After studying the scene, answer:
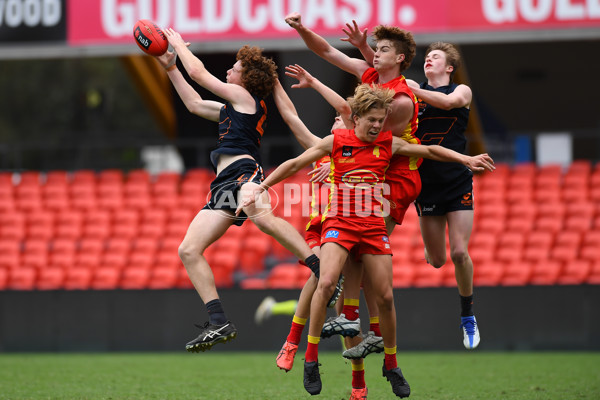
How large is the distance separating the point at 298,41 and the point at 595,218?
201 inches

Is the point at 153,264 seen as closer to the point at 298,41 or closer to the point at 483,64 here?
the point at 298,41

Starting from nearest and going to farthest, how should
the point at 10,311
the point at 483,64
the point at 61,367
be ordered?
the point at 61,367 < the point at 10,311 < the point at 483,64

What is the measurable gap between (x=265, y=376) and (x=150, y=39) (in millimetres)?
3753

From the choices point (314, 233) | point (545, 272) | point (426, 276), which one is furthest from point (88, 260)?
point (314, 233)

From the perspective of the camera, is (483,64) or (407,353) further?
(483,64)

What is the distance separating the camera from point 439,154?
6.31 metres

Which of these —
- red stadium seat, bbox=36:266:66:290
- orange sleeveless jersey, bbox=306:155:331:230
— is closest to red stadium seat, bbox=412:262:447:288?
red stadium seat, bbox=36:266:66:290

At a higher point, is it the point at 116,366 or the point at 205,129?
the point at 205,129

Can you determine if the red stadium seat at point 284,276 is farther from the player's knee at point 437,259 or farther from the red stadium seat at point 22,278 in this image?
the player's knee at point 437,259

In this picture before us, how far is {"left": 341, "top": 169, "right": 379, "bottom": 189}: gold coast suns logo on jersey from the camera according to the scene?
6086mm

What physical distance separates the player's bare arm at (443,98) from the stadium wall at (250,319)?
200 inches

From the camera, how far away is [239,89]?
6.52m

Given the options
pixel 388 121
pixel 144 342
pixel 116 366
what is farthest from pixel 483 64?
pixel 388 121

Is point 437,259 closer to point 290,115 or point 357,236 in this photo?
point 357,236
